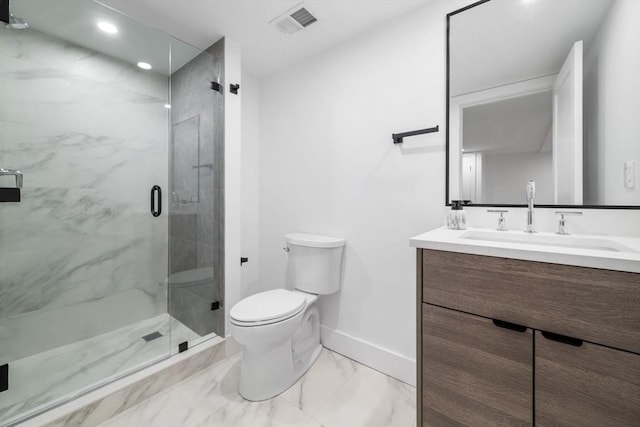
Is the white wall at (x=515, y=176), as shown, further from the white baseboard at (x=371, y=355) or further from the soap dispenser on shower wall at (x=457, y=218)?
the white baseboard at (x=371, y=355)

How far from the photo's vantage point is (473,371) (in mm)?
882

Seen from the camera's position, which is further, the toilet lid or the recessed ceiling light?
the recessed ceiling light

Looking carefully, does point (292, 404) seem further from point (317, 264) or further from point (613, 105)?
point (613, 105)

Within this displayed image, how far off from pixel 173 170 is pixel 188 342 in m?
1.25

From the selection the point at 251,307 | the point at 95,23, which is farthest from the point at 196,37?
the point at 251,307

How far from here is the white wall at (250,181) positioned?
7.33 feet

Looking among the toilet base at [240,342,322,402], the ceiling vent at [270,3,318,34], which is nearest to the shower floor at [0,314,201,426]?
the toilet base at [240,342,322,402]

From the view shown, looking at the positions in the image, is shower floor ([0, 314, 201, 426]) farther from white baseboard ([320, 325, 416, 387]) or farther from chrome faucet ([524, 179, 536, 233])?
chrome faucet ([524, 179, 536, 233])

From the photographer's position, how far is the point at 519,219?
123 cm

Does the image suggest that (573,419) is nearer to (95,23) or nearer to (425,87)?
(425,87)

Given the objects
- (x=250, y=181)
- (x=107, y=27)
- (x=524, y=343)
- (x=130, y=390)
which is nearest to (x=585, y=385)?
(x=524, y=343)

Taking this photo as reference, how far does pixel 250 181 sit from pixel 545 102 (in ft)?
6.51

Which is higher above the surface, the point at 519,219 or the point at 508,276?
the point at 519,219

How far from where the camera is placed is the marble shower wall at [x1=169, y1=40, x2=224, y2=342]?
6.11 ft
